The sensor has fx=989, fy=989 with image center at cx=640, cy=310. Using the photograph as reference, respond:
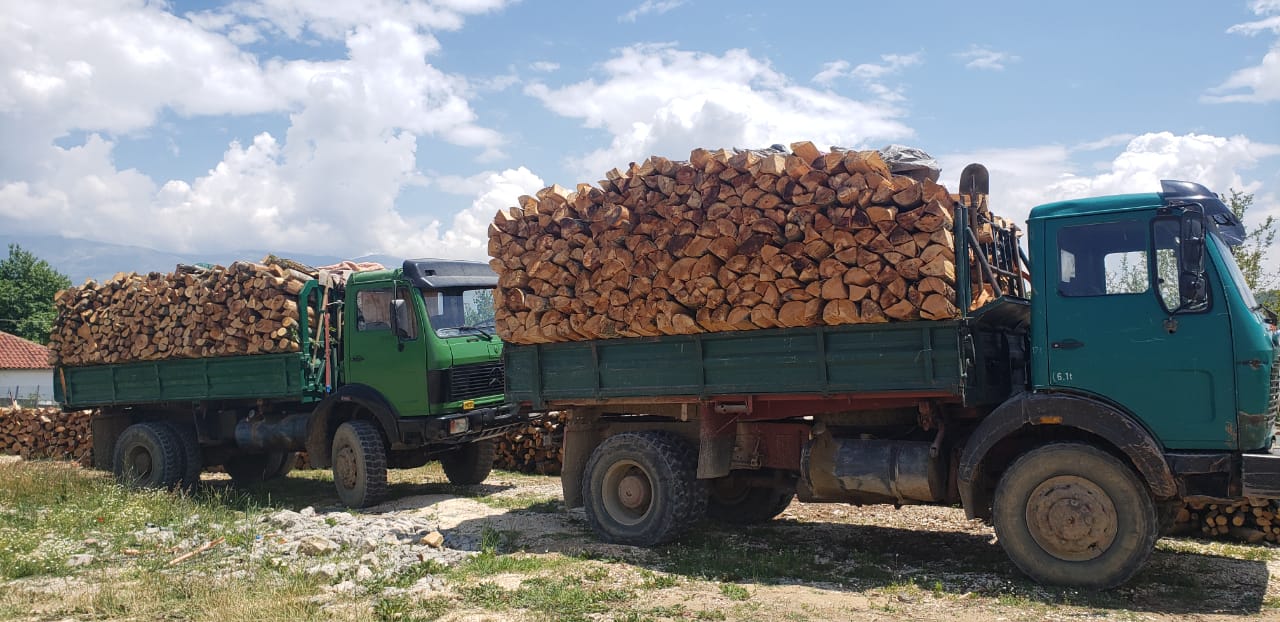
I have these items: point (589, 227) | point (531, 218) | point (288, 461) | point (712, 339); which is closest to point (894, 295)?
point (712, 339)

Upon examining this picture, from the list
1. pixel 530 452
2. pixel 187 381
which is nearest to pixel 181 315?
pixel 187 381

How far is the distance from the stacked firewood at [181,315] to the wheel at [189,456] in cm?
99

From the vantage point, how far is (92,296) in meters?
14.1

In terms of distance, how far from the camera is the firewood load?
694cm

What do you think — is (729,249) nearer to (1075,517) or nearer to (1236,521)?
(1075,517)

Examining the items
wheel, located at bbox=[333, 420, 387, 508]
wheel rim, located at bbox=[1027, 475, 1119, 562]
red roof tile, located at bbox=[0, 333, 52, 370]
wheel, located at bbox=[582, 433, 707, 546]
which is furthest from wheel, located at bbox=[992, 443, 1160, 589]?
red roof tile, located at bbox=[0, 333, 52, 370]

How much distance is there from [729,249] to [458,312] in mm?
4370

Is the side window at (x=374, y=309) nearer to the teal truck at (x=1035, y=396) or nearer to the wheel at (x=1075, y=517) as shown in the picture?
the teal truck at (x=1035, y=396)

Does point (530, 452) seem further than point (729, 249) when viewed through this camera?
Yes

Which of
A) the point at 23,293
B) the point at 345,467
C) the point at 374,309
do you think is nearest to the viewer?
the point at 345,467

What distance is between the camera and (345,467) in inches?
433

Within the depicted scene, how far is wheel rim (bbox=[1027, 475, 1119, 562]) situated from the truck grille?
18.9 ft

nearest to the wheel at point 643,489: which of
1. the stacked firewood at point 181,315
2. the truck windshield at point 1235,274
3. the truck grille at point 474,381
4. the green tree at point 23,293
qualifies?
the truck grille at point 474,381

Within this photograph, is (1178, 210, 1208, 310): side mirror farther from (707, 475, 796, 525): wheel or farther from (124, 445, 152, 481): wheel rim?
(124, 445, 152, 481): wheel rim
